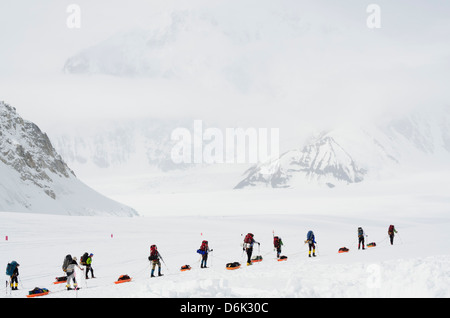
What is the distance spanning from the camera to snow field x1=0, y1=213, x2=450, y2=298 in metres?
15.1

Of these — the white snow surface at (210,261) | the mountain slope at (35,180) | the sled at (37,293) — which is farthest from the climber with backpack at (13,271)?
the mountain slope at (35,180)

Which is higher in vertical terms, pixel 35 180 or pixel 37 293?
pixel 35 180

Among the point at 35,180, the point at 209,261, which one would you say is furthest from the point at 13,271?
the point at 35,180

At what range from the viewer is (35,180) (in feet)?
287

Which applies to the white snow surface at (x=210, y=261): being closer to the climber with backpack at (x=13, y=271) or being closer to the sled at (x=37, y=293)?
the sled at (x=37, y=293)

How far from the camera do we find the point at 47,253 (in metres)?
33.8

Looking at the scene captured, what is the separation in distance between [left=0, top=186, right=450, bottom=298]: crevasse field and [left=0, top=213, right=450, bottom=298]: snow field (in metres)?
0.05

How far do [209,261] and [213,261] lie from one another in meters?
0.33

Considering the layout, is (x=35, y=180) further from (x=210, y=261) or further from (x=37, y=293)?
(x=37, y=293)

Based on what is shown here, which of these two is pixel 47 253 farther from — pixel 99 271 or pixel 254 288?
pixel 254 288

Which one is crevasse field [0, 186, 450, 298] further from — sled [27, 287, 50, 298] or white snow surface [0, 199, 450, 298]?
sled [27, 287, 50, 298]

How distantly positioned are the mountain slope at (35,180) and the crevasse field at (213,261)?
2922cm
